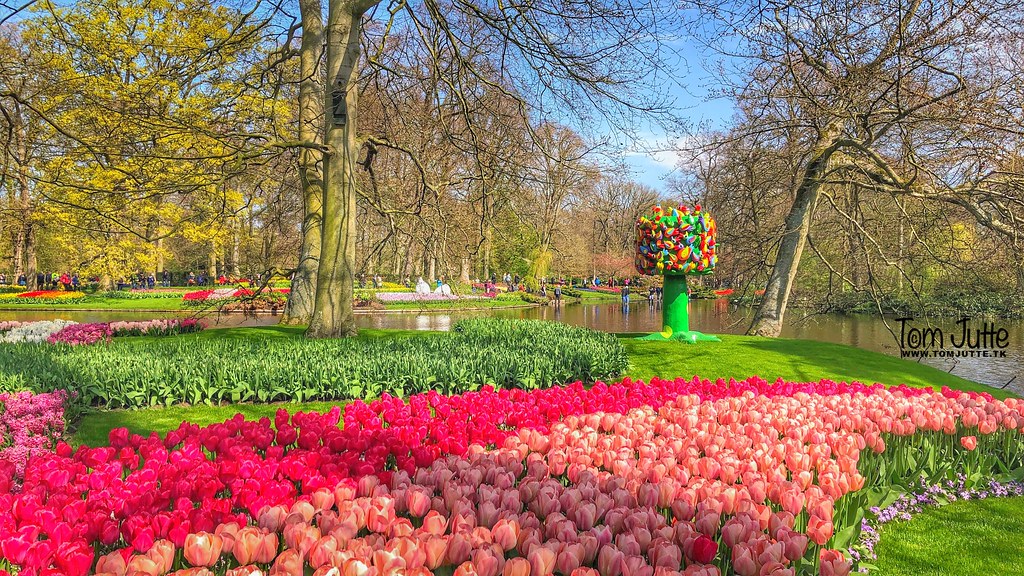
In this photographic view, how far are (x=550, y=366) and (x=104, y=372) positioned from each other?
180 inches

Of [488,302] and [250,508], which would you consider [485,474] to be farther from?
[488,302]

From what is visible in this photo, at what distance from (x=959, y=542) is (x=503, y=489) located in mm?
2534

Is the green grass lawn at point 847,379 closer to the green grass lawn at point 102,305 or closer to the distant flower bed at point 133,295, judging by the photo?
the green grass lawn at point 102,305

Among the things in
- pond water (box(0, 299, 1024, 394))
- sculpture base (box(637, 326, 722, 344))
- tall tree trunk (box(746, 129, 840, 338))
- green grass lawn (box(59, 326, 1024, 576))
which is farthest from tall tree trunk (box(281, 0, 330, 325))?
tall tree trunk (box(746, 129, 840, 338))

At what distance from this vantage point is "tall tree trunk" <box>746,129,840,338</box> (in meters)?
12.8

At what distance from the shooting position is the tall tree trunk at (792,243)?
42.0ft

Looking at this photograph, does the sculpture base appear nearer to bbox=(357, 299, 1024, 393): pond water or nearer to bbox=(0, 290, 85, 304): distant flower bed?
bbox=(357, 299, 1024, 393): pond water

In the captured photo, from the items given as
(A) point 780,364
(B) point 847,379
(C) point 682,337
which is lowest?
(B) point 847,379

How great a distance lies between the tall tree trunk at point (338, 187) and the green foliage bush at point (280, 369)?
5.70 feet

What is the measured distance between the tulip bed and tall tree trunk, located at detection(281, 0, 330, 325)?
965 centimetres

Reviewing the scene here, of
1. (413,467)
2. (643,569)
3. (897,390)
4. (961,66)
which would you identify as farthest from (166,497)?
(961,66)

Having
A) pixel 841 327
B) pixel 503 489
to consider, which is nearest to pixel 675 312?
pixel 503 489

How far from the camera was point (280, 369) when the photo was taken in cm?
701

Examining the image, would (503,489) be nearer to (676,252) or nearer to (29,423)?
(29,423)
